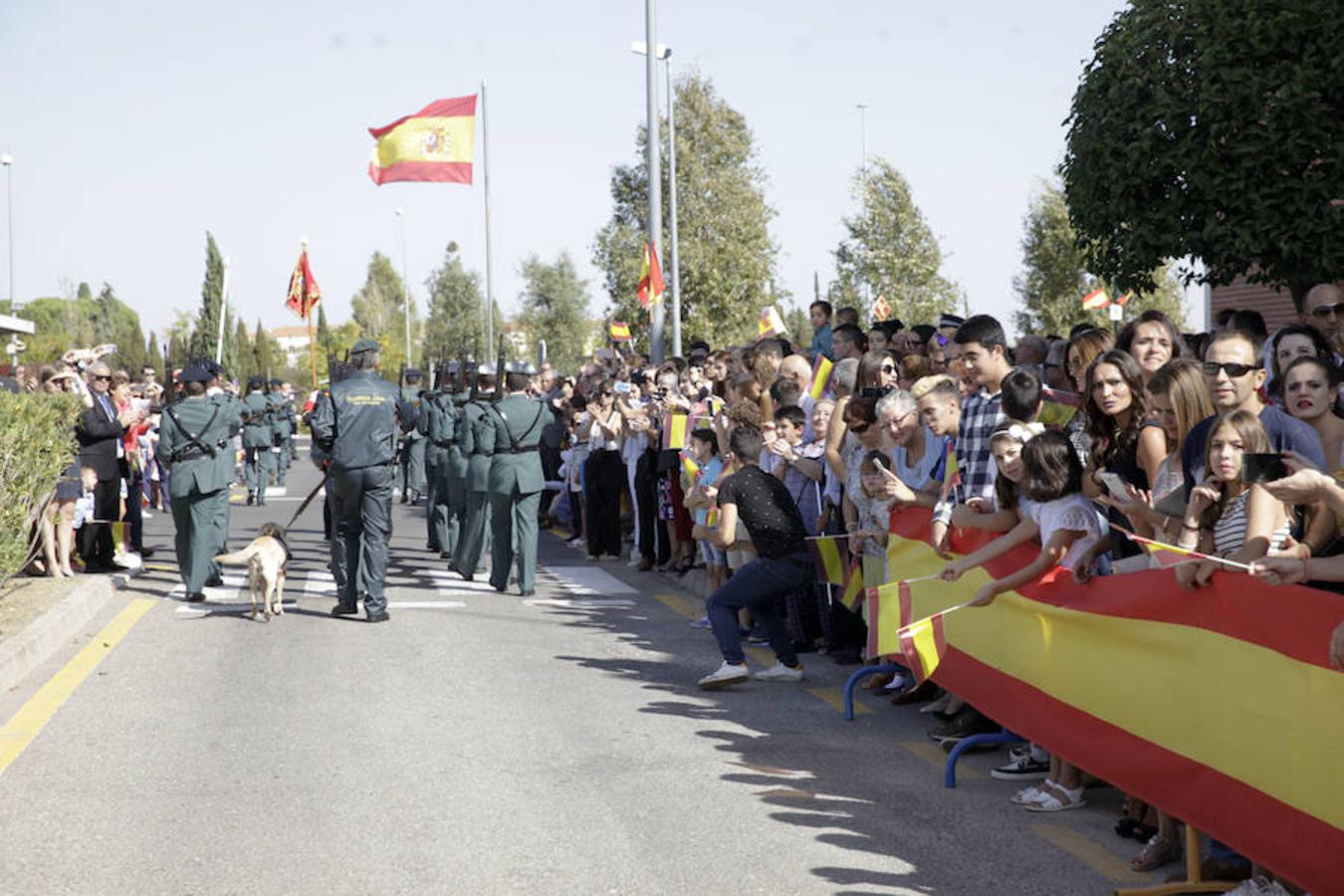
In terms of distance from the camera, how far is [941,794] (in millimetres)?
6965

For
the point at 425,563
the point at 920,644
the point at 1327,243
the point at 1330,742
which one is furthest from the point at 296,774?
the point at 1327,243

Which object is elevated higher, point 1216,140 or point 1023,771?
point 1216,140

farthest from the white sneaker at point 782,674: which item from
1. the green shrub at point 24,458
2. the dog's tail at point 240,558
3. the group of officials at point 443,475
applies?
the green shrub at point 24,458

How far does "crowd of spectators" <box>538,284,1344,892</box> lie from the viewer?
18.5 feet

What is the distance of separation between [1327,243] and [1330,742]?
37.4 ft

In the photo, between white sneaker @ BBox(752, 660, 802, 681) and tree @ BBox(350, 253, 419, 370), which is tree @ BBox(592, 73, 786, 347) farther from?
tree @ BBox(350, 253, 419, 370)

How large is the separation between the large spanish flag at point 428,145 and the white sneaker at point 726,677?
1844 centimetres

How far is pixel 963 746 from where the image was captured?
7164 mm

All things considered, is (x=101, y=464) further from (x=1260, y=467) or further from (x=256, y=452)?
(x=1260, y=467)

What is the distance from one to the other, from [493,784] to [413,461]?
748 inches

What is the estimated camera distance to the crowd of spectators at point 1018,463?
5648mm

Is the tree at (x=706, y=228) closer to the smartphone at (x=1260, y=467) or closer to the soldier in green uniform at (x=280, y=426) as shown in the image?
the soldier in green uniform at (x=280, y=426)

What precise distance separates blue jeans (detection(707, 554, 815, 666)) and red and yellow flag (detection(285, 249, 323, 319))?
2197cm

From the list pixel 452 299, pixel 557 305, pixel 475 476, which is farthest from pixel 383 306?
pixel 475 476
